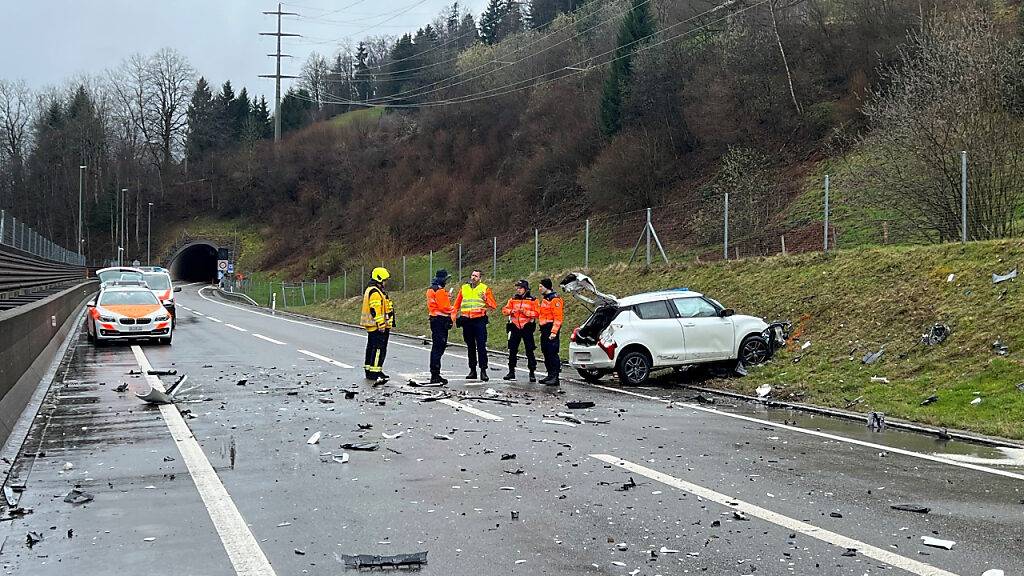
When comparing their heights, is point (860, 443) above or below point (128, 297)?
below

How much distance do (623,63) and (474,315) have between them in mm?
41037

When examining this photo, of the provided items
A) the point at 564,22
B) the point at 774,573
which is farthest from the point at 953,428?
the point at 564,22

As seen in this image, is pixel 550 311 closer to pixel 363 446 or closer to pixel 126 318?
pixel 363 446

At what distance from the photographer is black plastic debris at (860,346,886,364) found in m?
15.4

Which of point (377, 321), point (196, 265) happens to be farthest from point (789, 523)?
point (196, 265)

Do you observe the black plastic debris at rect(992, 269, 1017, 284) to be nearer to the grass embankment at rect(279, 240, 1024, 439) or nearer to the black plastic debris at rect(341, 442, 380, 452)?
the grass embankment at rect(279, 240, 1024, 439)

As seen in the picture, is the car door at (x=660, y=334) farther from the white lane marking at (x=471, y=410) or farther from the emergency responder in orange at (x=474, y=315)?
the white lane marking at (x=471, y=410)

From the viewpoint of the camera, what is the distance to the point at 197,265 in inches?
4072

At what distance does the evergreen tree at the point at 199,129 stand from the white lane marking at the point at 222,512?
10659 centimetres

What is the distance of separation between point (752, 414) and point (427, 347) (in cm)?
1336

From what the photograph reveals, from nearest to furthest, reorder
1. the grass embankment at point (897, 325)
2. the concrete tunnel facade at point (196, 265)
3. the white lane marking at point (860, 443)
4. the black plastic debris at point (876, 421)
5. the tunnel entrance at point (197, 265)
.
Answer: the white lane marking at point (860, 443)
the black plastic debris at point (876, 421)
the grass embankment at point (897, 325)
the concrete tunnel facade at point (196, 265)
the tunnel entrance at point (197, 265)

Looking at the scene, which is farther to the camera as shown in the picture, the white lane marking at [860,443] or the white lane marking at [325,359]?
the white lane marking at [325,359]

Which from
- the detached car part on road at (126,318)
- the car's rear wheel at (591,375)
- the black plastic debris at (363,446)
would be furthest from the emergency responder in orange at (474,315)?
the detached car part on road at (126,318)

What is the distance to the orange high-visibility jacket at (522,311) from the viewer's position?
56.6 feet
